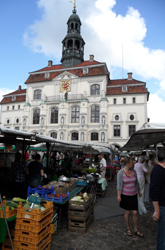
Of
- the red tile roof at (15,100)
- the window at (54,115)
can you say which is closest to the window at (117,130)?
the window at (54,115)

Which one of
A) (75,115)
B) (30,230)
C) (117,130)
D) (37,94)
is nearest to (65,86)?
(75,115)

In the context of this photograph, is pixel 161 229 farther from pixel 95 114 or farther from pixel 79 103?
pixel 79 103

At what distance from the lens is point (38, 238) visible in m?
3.41

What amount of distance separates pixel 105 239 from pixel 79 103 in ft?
100

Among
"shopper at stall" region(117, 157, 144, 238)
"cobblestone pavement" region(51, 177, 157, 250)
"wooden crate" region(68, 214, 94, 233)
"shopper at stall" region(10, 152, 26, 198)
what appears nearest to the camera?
"cobblestone pavement" region(51, 177, 157, 250)

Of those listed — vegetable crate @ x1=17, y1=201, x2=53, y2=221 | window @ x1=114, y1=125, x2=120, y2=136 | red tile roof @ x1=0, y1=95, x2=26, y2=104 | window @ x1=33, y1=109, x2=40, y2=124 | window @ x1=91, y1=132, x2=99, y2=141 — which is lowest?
vegetable crate @ x1=17, y1=201, x2=53, y2=221

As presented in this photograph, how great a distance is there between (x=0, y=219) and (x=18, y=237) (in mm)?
496

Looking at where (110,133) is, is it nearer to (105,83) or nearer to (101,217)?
(105,83)

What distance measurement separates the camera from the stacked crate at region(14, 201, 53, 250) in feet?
11.1

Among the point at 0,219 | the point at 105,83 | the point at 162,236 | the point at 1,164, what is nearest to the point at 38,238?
the point at 0,219

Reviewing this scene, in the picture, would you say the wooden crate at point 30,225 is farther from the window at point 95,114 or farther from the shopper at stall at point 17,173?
the window at point 95,114

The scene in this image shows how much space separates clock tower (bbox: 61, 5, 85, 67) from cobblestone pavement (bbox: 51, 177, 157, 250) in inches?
1423

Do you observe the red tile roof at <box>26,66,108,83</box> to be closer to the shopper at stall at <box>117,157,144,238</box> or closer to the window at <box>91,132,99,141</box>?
the window at <box>91,132,99,141</box>

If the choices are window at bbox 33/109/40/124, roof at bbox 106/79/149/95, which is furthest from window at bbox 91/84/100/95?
window at bbox 33/109/40/124
